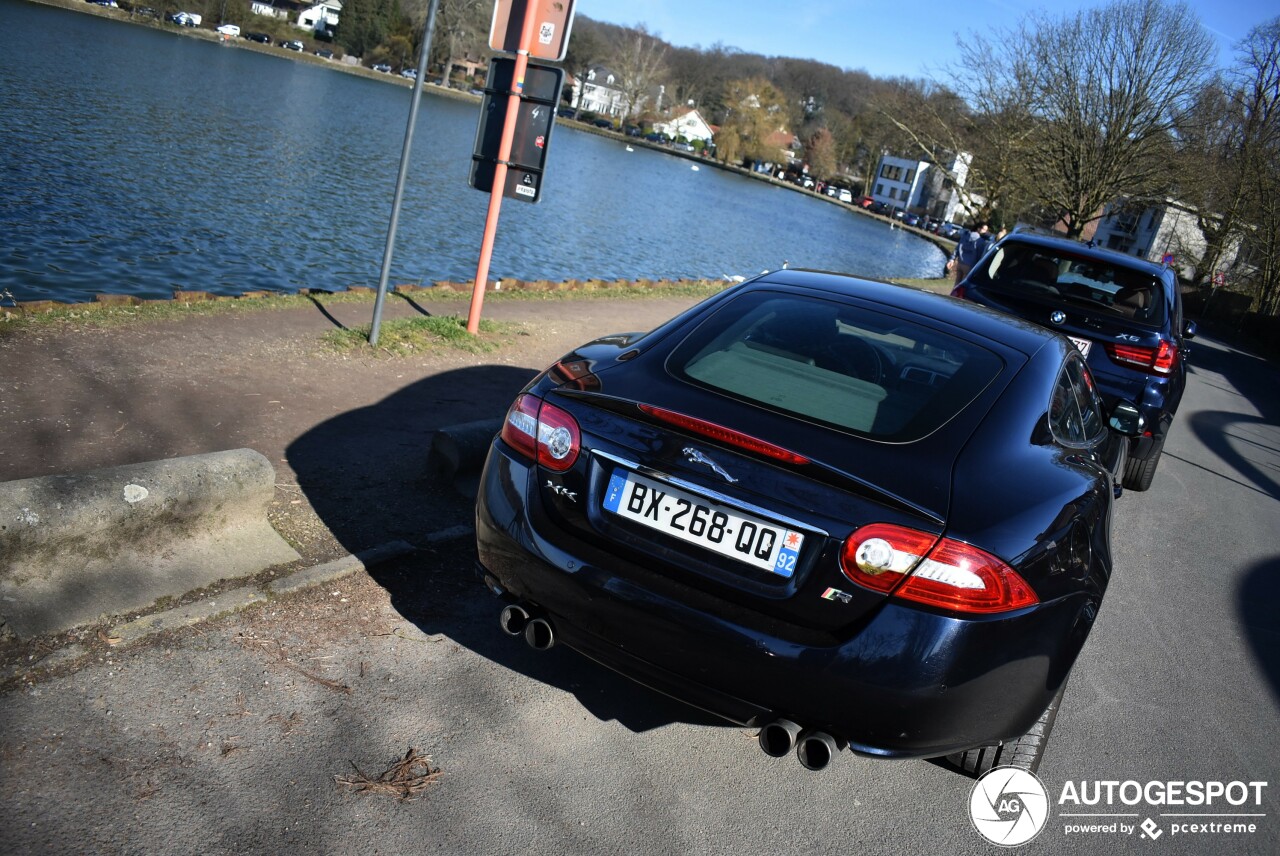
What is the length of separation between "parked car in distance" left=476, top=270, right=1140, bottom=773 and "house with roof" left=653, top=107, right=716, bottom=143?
5536 inches

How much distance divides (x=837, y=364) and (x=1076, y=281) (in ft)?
18.4

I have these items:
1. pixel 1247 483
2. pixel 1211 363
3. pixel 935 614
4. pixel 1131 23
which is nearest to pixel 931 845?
pixel 935 614

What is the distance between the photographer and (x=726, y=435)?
2.93 metres

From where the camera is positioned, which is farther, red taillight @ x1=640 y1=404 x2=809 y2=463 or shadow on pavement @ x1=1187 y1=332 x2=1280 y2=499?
shadow on pavement @ x1=1187 y1=332 x2=1280 y2=499

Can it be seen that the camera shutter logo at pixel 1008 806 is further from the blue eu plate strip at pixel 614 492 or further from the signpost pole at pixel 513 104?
the signpost pole at pixel 513 104

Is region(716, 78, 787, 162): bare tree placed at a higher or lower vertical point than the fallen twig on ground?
higher

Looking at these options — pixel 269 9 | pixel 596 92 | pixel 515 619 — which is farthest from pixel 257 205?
pixel 596 92

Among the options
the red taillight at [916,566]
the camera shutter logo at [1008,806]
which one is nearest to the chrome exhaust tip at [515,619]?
the red taillight at [916,566]

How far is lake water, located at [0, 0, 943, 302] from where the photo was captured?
14.7 m

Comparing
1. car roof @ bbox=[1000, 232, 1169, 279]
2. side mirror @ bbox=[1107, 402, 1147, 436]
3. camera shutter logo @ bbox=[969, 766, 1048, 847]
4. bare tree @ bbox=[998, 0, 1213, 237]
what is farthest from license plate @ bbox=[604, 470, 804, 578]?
bare tree @ bbox=[998, 0, 1213, 237]

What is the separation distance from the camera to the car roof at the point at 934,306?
3893mm

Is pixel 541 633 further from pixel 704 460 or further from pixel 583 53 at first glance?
pixel 583 53

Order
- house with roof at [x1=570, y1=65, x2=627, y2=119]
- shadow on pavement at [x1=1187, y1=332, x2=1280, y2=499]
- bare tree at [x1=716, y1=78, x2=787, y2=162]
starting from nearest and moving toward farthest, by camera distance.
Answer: shadow on pavement at [x1=1187, y1=332, x2=1280, y2=499]
bare tree at [x1=716, y1=78, x2=787, y2=162]
house with roof at [x1=570, y1=65, x2=627, y2=119]

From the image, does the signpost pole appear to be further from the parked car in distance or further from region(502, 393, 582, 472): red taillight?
the parked car in distance
